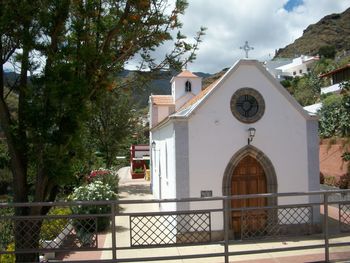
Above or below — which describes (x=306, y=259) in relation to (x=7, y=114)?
below

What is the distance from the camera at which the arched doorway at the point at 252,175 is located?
1308 centimetres

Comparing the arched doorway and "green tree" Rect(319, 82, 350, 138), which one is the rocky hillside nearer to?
"green tree" Rect(319, 82, 350, 138)

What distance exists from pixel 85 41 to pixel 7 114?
1.88 metres

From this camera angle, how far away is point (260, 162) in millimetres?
13344

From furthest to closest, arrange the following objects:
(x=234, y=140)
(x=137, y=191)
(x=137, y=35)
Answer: (x=137, y=191) → (x=234, y=140) → (x=137, y=35)

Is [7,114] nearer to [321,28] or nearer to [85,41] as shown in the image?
[85,41]

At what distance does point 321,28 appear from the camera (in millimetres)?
148875

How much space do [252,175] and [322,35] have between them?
14572cm

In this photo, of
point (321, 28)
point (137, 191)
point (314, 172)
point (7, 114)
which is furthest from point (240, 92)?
point (321, 28)

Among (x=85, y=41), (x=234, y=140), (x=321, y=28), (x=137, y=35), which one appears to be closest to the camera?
(x=85, y=41)

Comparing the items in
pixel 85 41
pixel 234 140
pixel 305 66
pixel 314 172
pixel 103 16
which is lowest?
pixel 314 172

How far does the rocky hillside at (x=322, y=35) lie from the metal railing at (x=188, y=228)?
424 ft

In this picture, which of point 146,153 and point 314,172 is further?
point 146,153

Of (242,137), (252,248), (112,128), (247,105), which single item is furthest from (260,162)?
(112,128)
